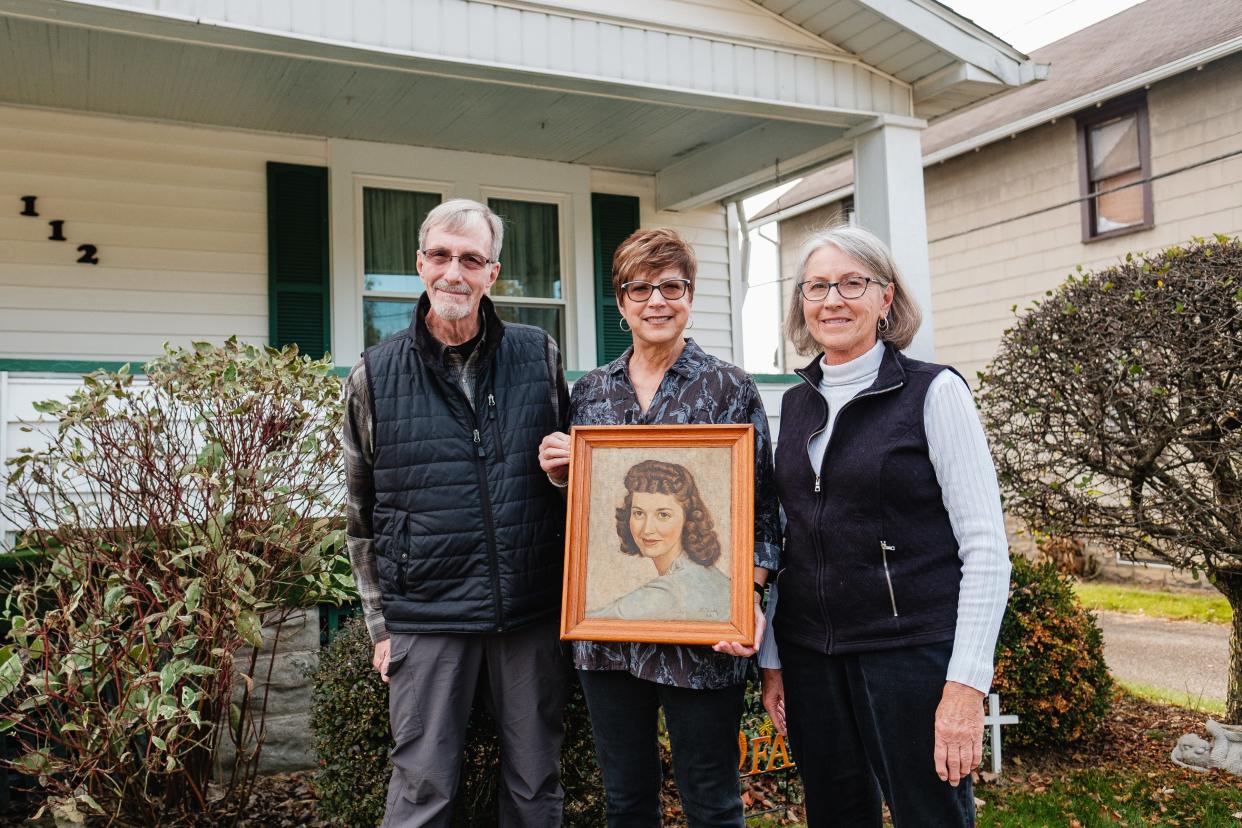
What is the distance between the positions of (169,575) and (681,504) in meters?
2.12

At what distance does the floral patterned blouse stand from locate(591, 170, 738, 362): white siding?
5.45 metres

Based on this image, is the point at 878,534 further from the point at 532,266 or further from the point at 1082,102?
the point at 1082,102

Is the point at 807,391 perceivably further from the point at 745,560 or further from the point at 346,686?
the point at 346,686

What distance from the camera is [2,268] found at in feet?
19.1

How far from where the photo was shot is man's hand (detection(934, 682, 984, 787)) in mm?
2021

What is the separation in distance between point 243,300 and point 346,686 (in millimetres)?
3968

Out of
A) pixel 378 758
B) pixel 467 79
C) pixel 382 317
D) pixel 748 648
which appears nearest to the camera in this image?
pixel 748 648

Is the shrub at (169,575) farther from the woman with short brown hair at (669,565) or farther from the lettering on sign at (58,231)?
the lettering on sign at (58,231)

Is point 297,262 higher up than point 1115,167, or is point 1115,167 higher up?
point 1115,167

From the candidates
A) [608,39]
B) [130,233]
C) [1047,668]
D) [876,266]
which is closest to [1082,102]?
[608,39]

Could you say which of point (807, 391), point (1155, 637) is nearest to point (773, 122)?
point (807, 391)

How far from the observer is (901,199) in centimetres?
616

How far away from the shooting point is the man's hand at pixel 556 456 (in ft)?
8.24

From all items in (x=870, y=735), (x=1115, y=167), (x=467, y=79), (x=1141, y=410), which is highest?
(x=1115, y=167)
